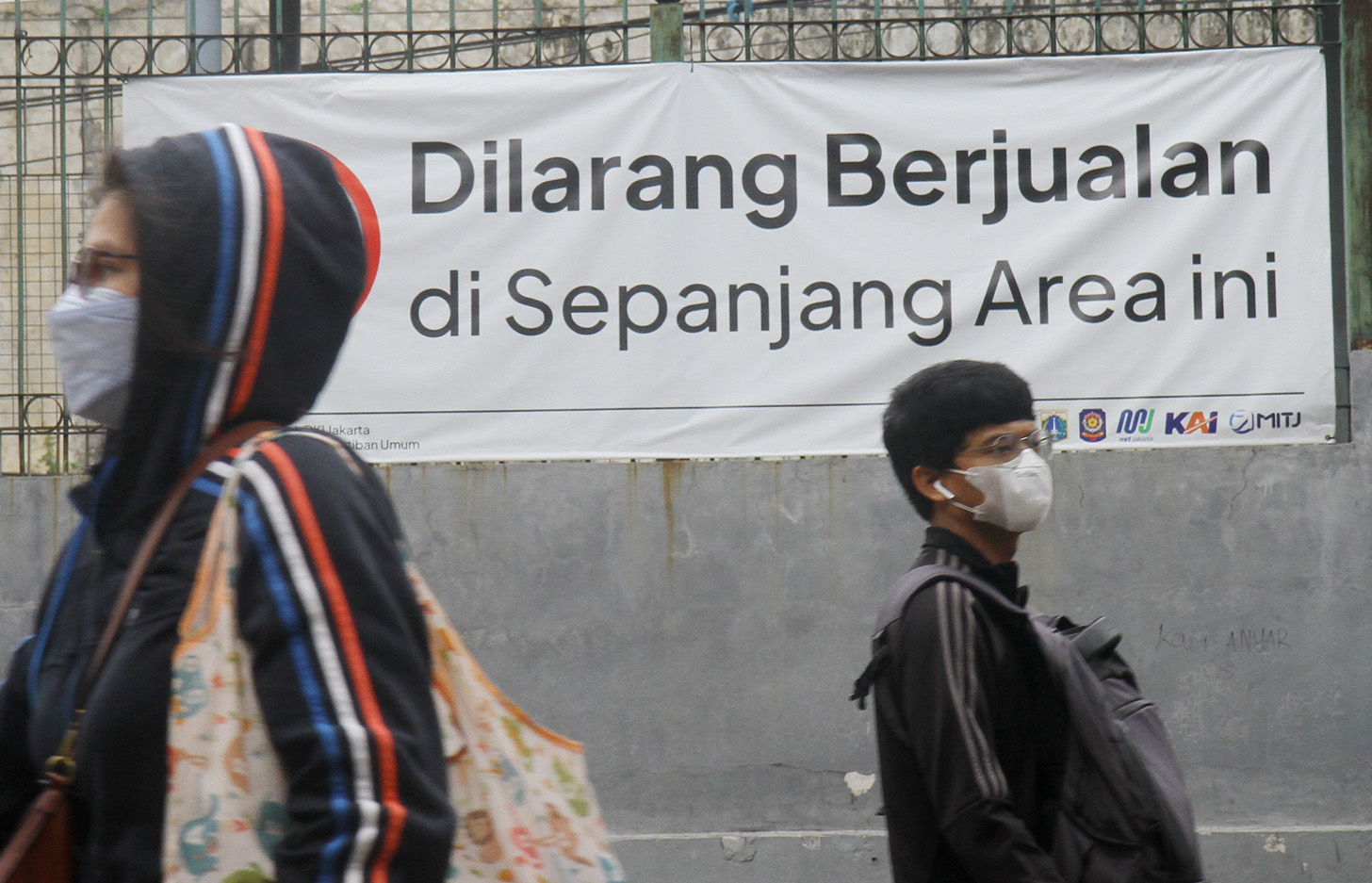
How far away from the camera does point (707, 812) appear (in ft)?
17.4

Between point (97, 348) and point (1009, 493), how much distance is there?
1.64 meters

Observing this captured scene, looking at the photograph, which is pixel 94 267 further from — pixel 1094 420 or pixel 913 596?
pixel 1094 420

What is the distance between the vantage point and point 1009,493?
2602mm

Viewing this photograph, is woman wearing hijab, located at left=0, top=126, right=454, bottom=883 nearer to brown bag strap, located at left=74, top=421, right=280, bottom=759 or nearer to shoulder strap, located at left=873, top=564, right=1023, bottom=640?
brown bag strap, located at left=74, top=421, right=280, bottom=759

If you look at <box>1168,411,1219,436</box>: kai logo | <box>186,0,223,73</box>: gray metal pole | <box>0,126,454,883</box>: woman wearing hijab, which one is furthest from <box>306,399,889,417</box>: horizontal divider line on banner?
<box>0,126,454,883</box>: woman wearing hijab

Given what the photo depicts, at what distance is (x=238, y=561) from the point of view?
49.8 inches

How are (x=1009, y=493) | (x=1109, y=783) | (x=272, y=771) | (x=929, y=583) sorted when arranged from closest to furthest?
(x=272, y=771)
(x=1109, y=783)
(x=929, y=583)
(x=1009, y=493)

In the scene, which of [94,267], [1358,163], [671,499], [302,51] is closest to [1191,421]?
[1358,163]

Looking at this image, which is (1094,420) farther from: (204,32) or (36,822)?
(36,822)

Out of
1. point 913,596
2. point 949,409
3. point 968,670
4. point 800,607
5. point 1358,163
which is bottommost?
point 800,607

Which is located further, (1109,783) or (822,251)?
(822,251)

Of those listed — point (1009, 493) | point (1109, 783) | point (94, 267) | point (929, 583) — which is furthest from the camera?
point (1009, 493)

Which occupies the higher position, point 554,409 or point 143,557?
point 554,409

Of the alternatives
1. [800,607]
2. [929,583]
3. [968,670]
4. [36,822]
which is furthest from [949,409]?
[800,607]
